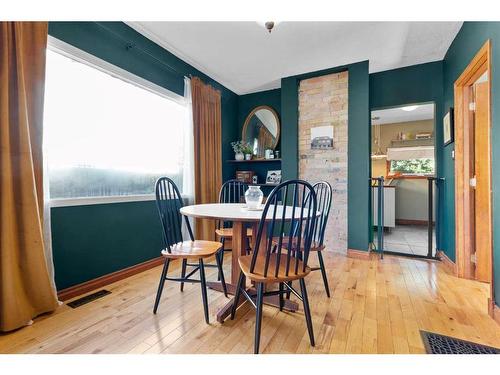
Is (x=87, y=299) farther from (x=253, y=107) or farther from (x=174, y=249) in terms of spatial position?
(x=253, y=107)

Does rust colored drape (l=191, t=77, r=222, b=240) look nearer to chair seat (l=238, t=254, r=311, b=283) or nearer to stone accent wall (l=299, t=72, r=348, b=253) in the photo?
stone accent wall (l=299, t=72, r=348, b=253)

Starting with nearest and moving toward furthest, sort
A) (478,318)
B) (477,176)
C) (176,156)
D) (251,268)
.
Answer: (251,268) < (478,318) < (477,176) < (176,156)

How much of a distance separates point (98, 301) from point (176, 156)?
70.3 inches

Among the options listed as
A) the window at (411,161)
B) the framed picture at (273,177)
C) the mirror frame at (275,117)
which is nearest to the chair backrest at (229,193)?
the framed picture at (273,177)

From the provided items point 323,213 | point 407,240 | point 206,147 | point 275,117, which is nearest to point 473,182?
point 323,213

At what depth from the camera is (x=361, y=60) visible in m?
3.11

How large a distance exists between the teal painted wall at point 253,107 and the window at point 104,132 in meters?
1.36

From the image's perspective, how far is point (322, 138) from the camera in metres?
3.47

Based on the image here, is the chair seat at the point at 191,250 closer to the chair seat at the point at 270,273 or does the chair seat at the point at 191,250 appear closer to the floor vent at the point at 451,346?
the chair seat at the point at 270,273

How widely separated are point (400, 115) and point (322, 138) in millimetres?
3203

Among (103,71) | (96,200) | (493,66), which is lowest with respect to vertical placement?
(96,200)

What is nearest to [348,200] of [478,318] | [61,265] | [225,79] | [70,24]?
[478,318]

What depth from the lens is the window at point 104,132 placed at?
196cm
